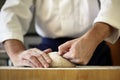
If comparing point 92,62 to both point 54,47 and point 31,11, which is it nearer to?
point 54,47

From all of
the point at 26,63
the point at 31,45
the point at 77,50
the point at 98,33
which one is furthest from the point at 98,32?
the point at 31,45

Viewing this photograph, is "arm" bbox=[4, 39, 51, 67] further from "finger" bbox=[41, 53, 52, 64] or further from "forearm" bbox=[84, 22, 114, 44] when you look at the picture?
"forearm" bbox=[84, 22, 114, 44]

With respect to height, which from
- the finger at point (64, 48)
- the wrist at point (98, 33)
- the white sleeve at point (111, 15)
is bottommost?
the finger at point (64, 48)

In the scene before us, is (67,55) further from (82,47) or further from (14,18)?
(14,18)

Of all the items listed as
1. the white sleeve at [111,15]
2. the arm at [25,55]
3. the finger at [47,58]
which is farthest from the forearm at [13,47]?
the white sleeve at [111,15]

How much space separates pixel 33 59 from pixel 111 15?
10.9 inches

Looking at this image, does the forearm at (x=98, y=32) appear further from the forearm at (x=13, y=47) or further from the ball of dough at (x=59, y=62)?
the forearm at (x=13, y=47)

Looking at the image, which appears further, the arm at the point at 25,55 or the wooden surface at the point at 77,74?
the arm at the point at 25,55

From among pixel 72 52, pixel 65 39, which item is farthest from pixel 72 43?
pixel 65 39

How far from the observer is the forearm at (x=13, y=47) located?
737mm

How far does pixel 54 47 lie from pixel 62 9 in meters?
0.13

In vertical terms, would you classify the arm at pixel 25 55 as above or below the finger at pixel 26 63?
above

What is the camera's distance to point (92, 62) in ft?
2.76

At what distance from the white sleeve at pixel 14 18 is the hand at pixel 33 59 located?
0.10 metres
